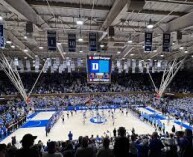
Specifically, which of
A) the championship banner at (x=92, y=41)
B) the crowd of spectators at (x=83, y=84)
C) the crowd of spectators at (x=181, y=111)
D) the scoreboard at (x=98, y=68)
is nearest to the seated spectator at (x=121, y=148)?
the championship banner at (x=92, y=41)

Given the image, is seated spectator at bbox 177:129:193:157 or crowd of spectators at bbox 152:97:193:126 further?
crowd of spectators at bbox 152:97:193:126

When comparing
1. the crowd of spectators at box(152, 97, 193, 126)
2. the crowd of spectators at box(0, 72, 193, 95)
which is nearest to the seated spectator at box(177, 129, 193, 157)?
the crowd of spectators at box(152, 97, 193, 126)

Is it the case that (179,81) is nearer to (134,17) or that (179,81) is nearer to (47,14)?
(134,17)

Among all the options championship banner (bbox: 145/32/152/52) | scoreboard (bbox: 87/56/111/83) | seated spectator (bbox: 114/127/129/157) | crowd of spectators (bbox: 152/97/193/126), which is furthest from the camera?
crowd of spectators (bbox: 152/97/193/126)

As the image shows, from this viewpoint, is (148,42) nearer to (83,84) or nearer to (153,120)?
(153,120)

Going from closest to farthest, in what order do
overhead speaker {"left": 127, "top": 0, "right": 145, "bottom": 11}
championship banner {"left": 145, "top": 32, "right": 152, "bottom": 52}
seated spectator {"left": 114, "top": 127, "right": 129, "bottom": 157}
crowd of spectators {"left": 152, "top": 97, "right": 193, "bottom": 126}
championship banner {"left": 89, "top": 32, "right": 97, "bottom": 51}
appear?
seated spectator {"left": 114, "top": 127, "right": 129, "bottom": 157} → overhead speaker {"left": 127, "top": 0, "right": 145, "bottom": 11} → championship banner {"left": 145, "top": 32, "right": 152, "bottom": 52} → championship banner {"left": 89, "top": 32, "right": 97, "bottom": 51} → crowd of spectators {"left": 152, "top": 97, "right": 193, "bottom": 126}

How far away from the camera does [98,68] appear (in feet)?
57.4

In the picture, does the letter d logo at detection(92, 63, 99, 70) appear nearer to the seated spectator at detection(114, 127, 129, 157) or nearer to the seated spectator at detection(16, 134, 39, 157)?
the seated spectator at detection(114, 127, 129, 157)

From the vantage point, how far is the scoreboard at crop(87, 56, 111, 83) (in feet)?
56.7

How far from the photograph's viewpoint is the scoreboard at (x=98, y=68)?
17297 mm

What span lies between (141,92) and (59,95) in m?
16.6

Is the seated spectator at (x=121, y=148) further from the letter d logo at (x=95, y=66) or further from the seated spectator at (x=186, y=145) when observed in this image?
the letter d logo at (x=95, y=66)

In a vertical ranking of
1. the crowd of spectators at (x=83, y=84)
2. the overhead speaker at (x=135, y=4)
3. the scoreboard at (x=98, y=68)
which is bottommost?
the crowd of spectators at (x=83, y=84)

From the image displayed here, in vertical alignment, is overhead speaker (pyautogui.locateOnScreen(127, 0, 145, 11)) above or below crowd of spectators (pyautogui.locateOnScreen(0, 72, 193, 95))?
above
